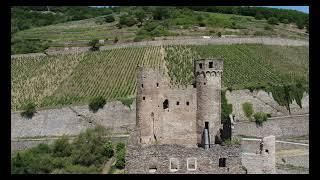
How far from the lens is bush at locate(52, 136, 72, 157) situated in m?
32.3

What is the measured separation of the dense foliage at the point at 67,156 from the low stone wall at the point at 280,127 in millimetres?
8786

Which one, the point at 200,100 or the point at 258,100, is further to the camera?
the point at 258,100

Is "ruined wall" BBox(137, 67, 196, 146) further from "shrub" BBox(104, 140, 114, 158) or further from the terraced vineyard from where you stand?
the terraced vineyard

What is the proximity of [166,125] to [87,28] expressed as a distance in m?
50.0

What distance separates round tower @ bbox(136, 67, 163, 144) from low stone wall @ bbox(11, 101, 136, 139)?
10.7 metres

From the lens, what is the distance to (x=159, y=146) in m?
23.5

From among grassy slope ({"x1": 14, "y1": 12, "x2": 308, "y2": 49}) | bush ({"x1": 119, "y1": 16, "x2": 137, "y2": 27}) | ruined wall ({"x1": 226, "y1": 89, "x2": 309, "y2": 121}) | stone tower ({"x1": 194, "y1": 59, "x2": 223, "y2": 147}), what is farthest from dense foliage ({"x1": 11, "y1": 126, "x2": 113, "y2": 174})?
bush ({"x1": 119, "y1": 16, "x2": 137, "y2": 27})

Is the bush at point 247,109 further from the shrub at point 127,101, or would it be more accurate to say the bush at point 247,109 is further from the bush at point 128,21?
the bush at point 128,21

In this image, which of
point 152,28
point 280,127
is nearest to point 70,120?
point 280,127

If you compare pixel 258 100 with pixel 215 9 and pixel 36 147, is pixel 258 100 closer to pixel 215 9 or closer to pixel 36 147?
pixel 36 147

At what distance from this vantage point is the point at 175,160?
23219mm

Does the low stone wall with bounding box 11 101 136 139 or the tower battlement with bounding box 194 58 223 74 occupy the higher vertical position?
the tower battlement with bounding box 194 58 223 74

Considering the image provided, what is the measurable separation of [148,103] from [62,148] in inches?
304

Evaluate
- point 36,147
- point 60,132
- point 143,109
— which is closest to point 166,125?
point 143,109
